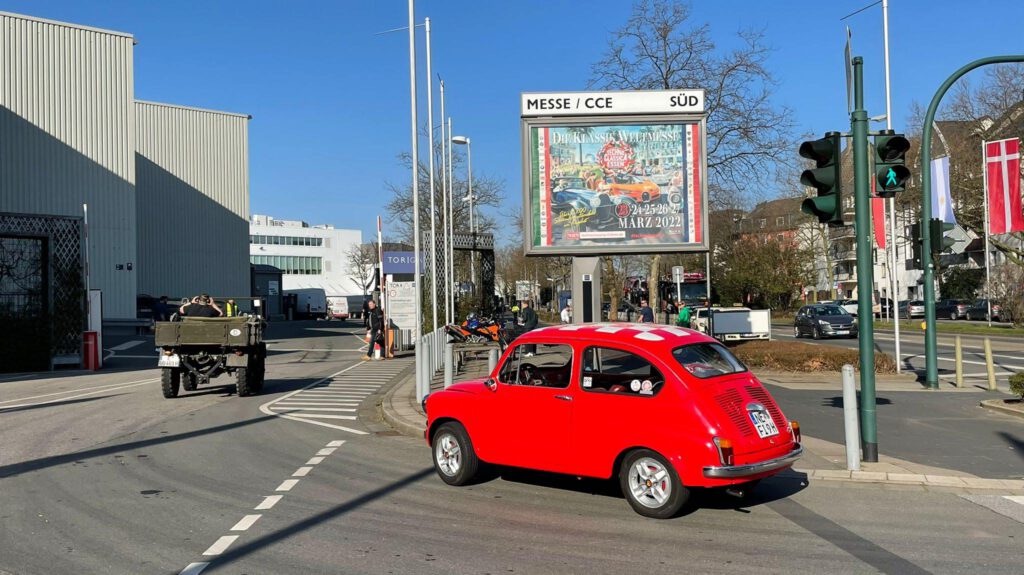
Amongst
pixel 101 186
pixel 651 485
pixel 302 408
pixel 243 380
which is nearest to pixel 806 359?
pixel 302 408

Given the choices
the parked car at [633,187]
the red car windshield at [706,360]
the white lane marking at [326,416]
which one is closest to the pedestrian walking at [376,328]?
the parked car at [633,187]

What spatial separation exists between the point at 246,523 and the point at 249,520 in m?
0.10

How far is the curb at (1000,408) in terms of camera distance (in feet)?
43.0

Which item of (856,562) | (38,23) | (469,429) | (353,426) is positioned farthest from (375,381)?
(38,23)

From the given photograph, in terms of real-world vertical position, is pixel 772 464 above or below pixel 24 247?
below

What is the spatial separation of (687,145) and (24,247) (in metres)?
20.6

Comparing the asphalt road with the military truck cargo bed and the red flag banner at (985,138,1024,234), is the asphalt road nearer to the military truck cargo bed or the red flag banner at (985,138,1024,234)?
the military truck cargo bed

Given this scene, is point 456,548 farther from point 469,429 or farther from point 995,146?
point 995,146

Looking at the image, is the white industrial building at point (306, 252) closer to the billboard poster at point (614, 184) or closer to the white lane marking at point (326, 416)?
the billboard poster at point (614, 184)

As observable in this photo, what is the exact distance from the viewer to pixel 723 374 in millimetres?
7625

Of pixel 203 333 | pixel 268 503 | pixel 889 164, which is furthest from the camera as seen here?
pixel 203 333

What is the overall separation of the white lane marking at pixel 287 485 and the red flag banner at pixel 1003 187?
739 inches

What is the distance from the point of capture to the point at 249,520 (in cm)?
721

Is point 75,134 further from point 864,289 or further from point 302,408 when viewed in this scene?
point 864,289
